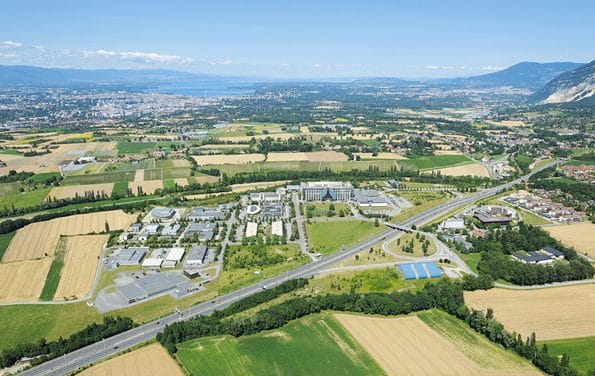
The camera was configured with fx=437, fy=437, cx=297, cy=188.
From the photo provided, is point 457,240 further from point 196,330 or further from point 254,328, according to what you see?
point 196,330

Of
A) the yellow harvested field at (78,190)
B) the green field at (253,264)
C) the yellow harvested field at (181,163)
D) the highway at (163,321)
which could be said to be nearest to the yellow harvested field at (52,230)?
the yellow harvested field at (78,190)

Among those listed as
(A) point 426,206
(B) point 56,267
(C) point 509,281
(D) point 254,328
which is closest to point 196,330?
(D) point 254,328

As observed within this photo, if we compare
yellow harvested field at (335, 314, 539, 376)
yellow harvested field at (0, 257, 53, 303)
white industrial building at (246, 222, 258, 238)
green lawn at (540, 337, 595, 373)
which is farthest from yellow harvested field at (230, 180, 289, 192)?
green lawn at (540, 337, 595, 373)

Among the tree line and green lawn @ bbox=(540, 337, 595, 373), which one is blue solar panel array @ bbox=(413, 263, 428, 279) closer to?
the tree line

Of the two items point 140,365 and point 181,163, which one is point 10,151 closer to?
point 181,163

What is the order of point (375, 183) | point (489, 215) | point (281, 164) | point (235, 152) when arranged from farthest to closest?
point (235, 152) < point (281, 164) < point (375, 183) < point (489, 215)

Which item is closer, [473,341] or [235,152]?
[473,341]

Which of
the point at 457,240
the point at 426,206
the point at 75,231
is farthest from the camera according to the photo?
the point at 426,206
